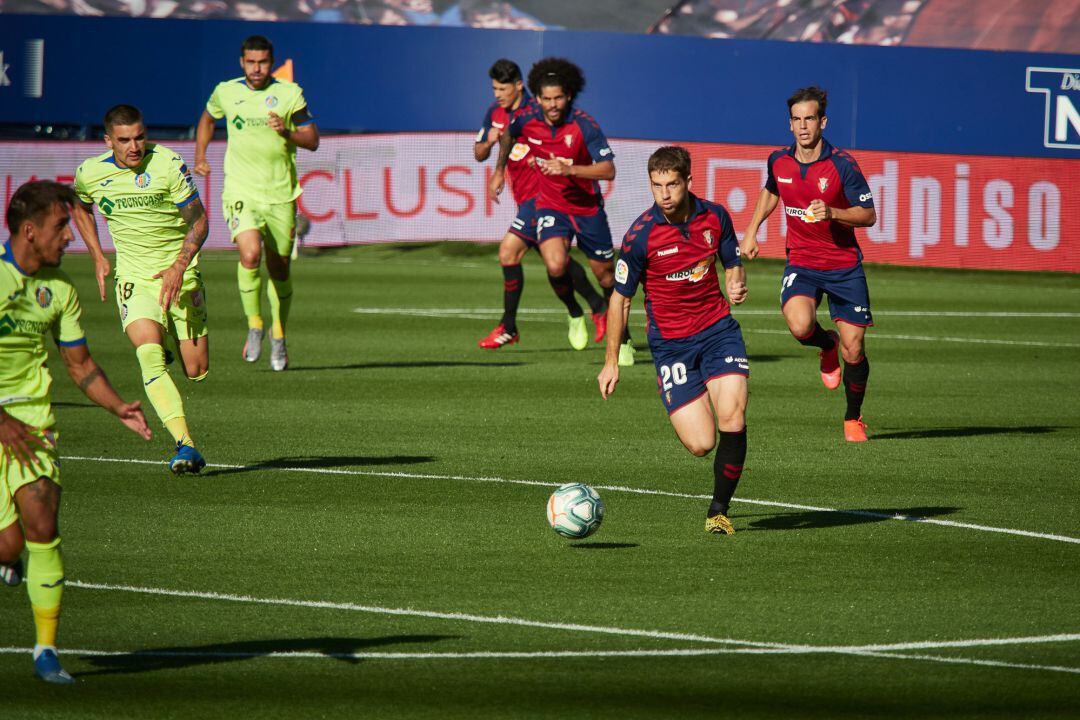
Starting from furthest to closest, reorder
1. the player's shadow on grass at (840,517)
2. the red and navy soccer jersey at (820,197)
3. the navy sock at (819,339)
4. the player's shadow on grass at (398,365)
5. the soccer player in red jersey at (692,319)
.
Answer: the player's shadow on grass at (398,365) < the navy sock at (819,339) < the red and navy soccer jersey at (820,197) < the player's shadow on grass at (840,517) < the soccer player in red jersey at (692,319)

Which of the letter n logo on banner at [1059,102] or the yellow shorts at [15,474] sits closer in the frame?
the yellow shorts at [15,474]

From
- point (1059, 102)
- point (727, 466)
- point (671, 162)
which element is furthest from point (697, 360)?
point (1059, 102)

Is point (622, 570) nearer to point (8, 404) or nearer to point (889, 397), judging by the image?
point (8, 404)

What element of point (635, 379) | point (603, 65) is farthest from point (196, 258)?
point (603, 65)

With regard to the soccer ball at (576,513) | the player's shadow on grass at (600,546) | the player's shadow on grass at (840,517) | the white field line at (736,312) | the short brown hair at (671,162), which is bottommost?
the player's shadow on grass at (600,546)

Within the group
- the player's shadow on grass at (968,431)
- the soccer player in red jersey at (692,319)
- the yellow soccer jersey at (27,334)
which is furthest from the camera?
the player's shadow on grass at (968,431)

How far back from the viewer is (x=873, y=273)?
91.2ft

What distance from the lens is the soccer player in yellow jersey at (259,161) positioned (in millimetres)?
14250

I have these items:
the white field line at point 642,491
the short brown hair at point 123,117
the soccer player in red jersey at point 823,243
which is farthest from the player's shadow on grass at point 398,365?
the short brown hair at point 123,117

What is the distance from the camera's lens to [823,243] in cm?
1169

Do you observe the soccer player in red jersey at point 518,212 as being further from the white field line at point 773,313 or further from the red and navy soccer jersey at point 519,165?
the white field line at point 773,313

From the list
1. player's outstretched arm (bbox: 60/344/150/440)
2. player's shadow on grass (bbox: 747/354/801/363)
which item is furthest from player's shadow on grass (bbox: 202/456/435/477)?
player's shadow on grass (bbox: 747/354/801/363)

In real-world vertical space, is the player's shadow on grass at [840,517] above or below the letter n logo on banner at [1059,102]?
below

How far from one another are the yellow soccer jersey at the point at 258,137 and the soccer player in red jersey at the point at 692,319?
6.36 m
